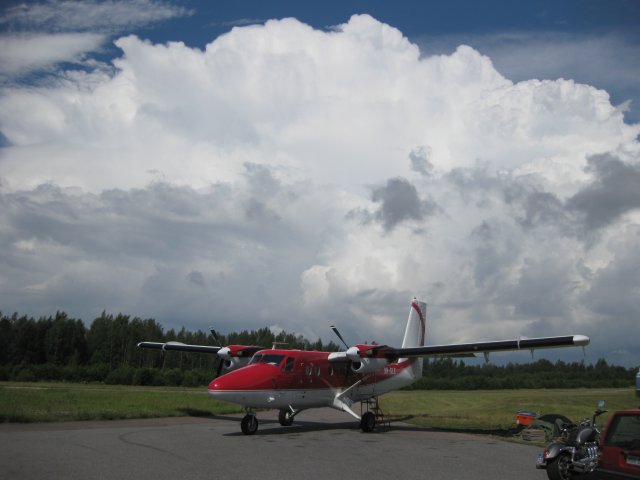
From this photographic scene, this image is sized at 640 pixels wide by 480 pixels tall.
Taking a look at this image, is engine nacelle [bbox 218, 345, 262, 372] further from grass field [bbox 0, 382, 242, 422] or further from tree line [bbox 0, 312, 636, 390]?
tree line [bbox 0, 312, 636, 390]

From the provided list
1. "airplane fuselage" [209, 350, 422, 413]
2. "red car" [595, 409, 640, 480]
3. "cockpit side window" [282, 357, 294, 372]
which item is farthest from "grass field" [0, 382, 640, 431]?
"red car" [595, 409, 640, 480]

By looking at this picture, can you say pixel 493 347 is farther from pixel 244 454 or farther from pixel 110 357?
pixel 110 357

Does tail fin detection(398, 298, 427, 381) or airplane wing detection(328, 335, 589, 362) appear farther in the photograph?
tail fin detection(398, 298, 427, 381)

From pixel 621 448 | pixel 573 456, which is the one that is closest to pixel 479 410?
pixel 573 456

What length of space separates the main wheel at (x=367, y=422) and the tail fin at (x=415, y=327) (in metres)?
7.53

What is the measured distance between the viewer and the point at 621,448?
9680 mm

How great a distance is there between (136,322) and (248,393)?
3866 inches

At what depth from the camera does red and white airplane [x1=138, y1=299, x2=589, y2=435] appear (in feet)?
70.5

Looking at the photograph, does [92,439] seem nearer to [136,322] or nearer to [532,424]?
[532,424]

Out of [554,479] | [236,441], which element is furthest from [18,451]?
[554,479]

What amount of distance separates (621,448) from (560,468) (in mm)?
1905

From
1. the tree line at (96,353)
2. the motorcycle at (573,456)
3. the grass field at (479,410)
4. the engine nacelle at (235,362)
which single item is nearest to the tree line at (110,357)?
the tree line at (96,353)

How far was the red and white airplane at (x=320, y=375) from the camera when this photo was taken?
21.5 meters

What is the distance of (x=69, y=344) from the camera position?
98500 mm
